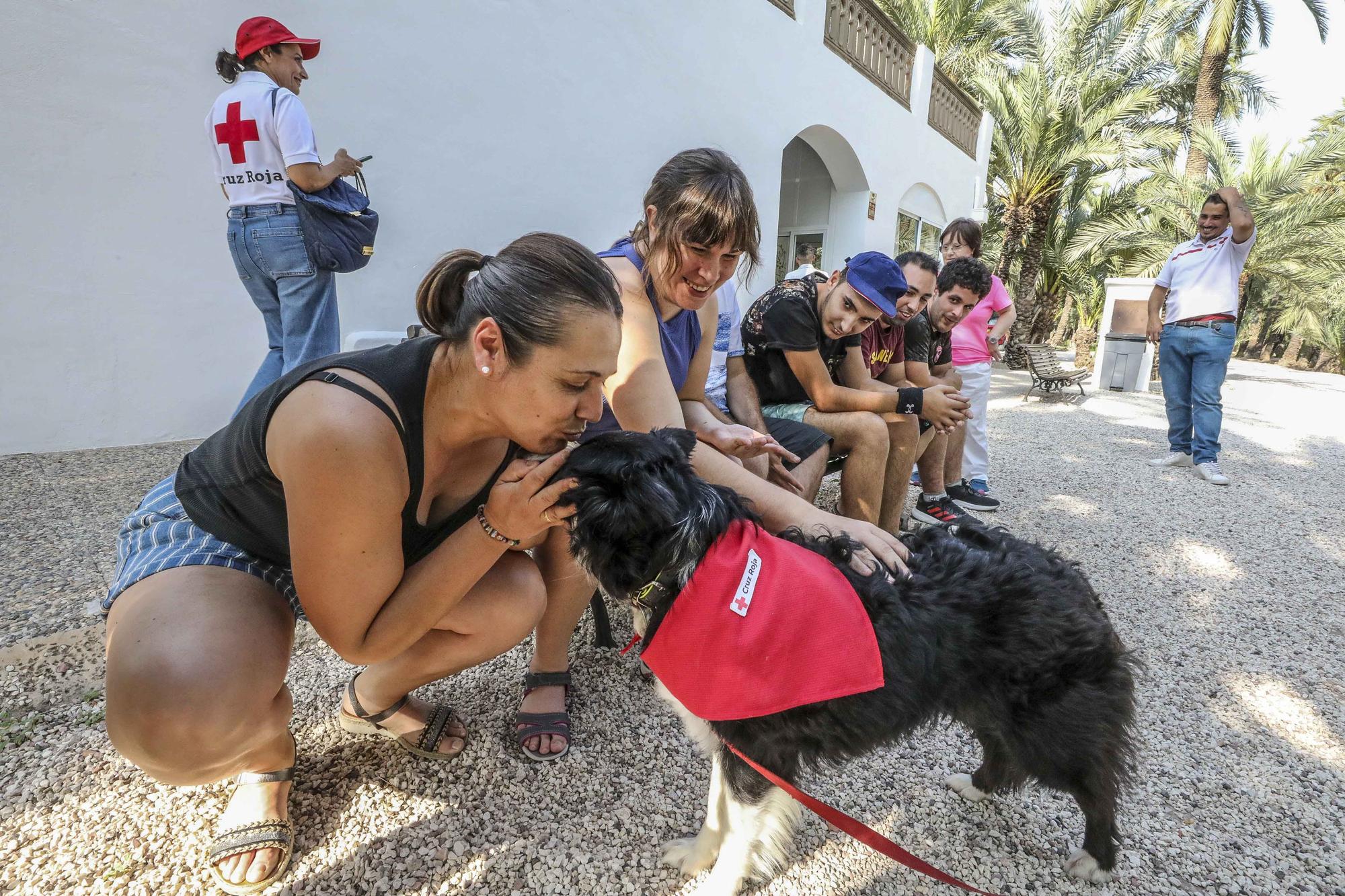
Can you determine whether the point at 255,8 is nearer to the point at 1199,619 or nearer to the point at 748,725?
the point at 748,725

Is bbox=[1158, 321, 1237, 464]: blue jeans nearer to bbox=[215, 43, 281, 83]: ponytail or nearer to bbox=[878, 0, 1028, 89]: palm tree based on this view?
bbox=[215, 43, 281, 83]: ponytail

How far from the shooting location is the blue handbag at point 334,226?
3.37m

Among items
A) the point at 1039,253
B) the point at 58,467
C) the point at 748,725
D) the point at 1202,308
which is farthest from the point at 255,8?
the point at 1039,253

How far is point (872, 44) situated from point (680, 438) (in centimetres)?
1234

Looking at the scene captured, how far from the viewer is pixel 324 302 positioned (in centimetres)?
354

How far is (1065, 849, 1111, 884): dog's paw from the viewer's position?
1.81m

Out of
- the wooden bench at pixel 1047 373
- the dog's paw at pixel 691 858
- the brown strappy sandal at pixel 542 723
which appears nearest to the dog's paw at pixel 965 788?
the dog's paw at pixel 691 858

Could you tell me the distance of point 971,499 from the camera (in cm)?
482

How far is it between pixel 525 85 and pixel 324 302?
3798 millimetres

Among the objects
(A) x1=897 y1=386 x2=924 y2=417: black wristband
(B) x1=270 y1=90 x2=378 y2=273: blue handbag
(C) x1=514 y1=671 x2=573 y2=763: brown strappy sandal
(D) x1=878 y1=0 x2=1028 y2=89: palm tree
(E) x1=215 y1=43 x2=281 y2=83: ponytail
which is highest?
(D) x1=878 y1=0 x2=1028 y2=89: palm tree

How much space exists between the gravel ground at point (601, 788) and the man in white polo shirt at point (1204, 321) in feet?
10.1

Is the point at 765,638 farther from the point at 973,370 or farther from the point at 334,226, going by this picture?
the point at 973,370

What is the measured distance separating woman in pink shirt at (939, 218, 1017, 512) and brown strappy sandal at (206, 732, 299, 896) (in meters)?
4.52

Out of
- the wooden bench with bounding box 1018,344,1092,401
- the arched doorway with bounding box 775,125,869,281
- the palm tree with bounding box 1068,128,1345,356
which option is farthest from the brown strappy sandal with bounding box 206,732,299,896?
the palm tree with bounding box 1068,128,1345,356
